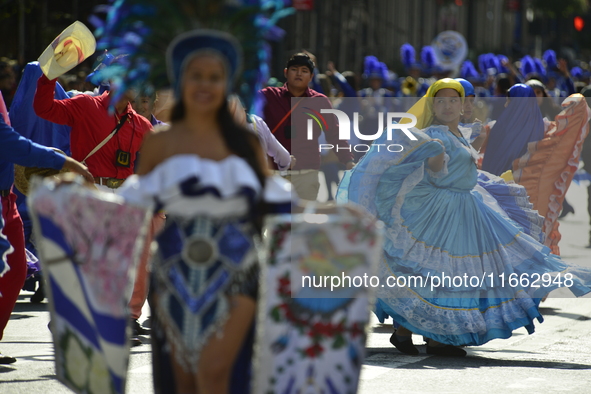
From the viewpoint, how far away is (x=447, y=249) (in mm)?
7594

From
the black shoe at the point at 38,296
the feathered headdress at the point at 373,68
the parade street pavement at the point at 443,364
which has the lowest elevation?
the parade street pavement at the point at 443,364

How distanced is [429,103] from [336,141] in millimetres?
2373

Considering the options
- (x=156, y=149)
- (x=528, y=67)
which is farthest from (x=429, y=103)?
(x=528, y=67)

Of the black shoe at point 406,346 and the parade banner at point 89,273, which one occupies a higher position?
the parade banner at point 89,273

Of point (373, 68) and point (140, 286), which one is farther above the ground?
point (373, 68)

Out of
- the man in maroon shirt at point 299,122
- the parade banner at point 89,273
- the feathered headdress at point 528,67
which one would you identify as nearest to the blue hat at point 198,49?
the parade banner at point 89,273

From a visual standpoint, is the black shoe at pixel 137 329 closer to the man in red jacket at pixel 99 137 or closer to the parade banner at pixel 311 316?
the man in red jacket at pixel 99 137

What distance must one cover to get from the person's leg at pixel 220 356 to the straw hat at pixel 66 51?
3.48 metres

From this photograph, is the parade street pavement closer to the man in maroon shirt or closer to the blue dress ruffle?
the blue dress ruffle

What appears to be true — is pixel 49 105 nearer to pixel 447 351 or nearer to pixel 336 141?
pixel 447 351

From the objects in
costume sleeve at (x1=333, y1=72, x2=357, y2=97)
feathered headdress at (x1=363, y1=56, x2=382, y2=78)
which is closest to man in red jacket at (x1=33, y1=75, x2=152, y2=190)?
costume sleeve at (x1=333, y1=72, x2=357, y2=97)

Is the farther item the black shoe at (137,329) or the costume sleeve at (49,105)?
the black shoe at (137,329)

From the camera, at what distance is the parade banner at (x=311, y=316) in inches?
166

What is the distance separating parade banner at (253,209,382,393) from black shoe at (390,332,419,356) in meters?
3.37
